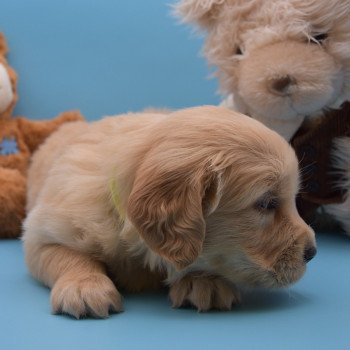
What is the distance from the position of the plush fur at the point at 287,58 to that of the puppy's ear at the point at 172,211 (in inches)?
31.6

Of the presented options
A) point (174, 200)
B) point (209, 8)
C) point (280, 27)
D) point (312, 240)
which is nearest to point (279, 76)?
point (280, 27)

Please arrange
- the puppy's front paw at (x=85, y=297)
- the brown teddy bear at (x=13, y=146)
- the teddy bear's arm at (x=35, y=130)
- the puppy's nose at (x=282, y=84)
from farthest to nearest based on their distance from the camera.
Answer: the teddy bear's arm at (x=35, y=130), the brown teddy bear at (x=13, y=146), the puppy's nose at (x=282, y=84), the puppy's front paw at (x=85, y=297)

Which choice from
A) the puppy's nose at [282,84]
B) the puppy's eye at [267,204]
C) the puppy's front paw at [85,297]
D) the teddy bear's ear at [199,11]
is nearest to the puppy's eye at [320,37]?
the puppy's nose at [282,84]

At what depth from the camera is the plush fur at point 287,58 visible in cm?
220

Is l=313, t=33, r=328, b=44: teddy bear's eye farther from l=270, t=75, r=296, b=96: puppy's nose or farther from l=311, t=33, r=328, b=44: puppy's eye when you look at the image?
l=270, t=75, r=296, b=96: puppy's nose

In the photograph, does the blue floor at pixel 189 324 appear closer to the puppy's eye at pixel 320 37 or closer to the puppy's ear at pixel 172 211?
the puppy's ear at pixel 172 211

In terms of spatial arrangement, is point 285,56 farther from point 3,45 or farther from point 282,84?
point 3,45

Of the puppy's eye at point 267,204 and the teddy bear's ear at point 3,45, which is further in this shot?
the teddy bear's ear at point 3,45

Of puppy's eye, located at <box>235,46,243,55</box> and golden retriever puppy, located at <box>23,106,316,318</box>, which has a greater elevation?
puppy's eye, located at <box>235,46,243,55</box>

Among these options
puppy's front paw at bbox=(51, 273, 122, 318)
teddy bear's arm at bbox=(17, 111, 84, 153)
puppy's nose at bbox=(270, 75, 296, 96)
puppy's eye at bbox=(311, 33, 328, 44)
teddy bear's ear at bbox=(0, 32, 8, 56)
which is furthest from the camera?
teddy bear's ear at bbox=(0, 32, 8, 56)

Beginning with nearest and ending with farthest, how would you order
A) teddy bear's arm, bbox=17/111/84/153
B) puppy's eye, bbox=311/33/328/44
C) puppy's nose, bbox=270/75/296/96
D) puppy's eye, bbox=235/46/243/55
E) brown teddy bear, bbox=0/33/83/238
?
puppy's nose, bbox=270/75/296/96 → puppy's eye, bbox=311/33/328/44 → puppy's eye, bbox=235/46/243/55 → brown teddy bear, bbox=0/33/83/238 → teddy bear's arm, bbox=17/111/84/153

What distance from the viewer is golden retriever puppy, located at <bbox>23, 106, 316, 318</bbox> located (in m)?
1.48

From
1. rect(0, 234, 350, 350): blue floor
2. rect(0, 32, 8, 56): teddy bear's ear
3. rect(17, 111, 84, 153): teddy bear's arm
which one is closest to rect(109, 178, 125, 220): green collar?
rect(0, 234, 350, 350): blue floor

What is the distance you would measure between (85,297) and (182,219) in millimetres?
291
